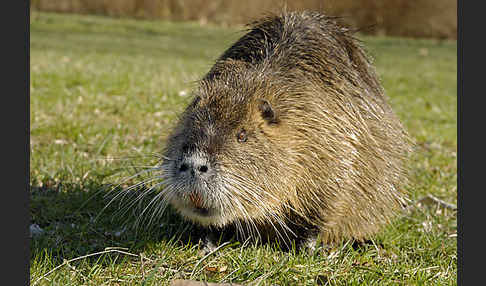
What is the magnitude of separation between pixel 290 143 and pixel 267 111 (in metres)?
0.18

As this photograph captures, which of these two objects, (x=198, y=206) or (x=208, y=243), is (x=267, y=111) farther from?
(x=208, y=243)

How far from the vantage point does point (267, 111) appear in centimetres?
266

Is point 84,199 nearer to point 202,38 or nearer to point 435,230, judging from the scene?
point 435,230

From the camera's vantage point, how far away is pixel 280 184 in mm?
2576

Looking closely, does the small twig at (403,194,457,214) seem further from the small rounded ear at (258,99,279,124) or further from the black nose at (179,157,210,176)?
the black nose at (179,157,210,176)

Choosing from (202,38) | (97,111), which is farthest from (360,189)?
(202,38)

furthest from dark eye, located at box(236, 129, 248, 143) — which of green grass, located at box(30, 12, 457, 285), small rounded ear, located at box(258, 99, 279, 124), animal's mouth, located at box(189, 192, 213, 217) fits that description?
green grass, located at box(30, 12, 457, 285)

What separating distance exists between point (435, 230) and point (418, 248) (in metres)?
0.37

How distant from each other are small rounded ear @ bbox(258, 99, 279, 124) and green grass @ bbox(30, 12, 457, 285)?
61cm

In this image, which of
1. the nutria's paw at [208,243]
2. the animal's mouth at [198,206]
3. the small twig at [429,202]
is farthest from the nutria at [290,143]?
the small twig at [429,202]

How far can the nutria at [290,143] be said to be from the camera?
2455 mm

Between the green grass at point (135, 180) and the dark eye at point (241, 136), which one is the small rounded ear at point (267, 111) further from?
the green grass at point (135, 180)

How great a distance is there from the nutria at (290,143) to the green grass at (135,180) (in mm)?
203

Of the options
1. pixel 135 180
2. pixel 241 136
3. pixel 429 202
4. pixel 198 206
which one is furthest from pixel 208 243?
pixel 429 202
